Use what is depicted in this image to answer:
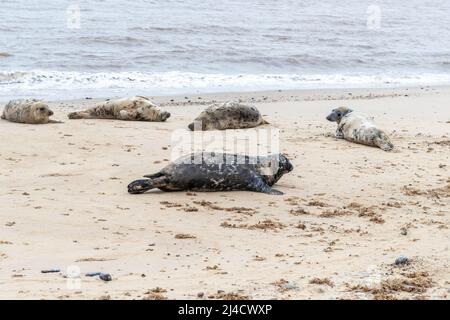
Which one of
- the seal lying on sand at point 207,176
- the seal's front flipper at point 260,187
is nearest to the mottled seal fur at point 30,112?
the seal lying on sand at point 207,176

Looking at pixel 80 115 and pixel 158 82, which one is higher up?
pixel 80 115

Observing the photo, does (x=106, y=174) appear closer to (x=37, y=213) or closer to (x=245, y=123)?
(x=37, y=213)

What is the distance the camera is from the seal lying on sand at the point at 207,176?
25.5 ft

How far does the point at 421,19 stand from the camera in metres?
37.5

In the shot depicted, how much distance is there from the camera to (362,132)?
1080cm

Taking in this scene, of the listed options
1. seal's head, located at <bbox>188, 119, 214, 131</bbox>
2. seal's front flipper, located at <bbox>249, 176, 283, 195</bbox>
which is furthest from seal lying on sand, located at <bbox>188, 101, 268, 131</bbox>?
seal's front flipper, located at <bbox>249, 176, 283, 195</bbox>

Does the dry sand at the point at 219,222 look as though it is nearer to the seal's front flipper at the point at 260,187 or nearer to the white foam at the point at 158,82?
the seal's front flipper at the point at 260,187

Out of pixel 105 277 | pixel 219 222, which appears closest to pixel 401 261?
pixel 219 222

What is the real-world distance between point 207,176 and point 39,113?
4630 millimetres

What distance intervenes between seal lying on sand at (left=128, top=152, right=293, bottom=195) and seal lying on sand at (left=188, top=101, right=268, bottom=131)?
3.63 meters

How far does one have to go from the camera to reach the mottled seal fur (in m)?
11.5

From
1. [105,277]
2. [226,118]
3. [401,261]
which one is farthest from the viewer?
[226,118]

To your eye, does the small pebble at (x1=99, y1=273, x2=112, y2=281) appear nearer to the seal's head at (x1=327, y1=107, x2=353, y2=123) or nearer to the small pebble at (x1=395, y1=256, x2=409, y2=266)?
the small pebble at (x1=395, y1=256, x2=409, y2=266)

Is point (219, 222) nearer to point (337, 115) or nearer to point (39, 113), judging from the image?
point (39, 113)
